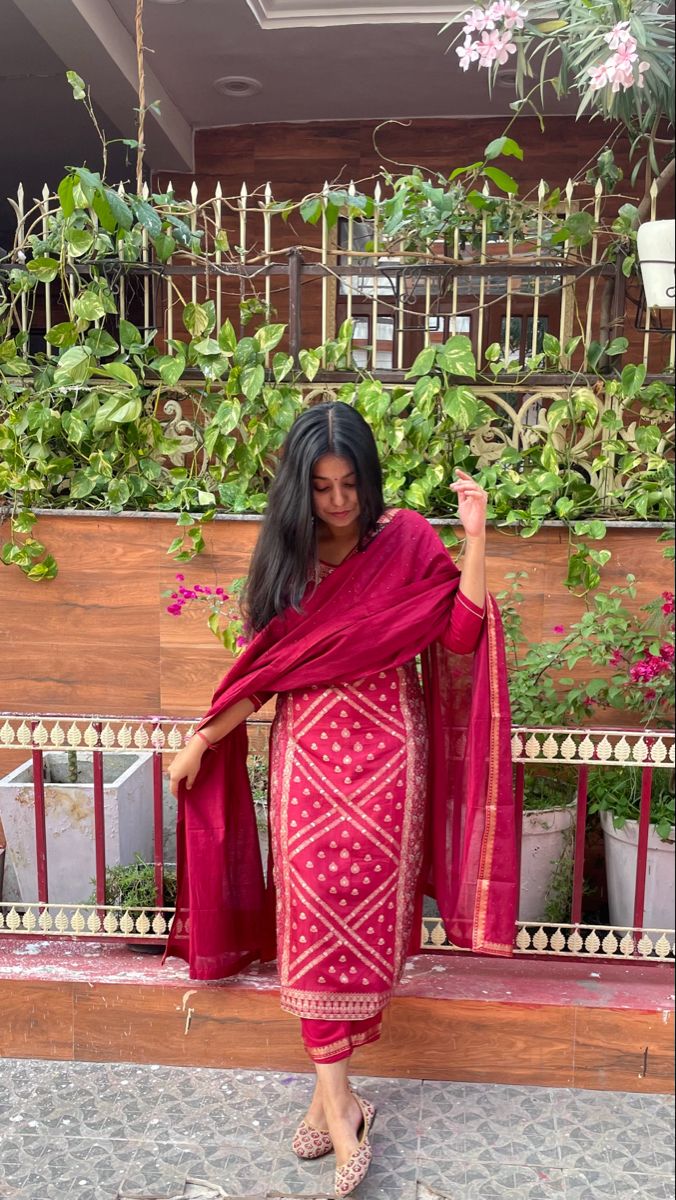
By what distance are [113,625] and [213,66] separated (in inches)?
77.6

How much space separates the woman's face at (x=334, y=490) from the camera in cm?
168

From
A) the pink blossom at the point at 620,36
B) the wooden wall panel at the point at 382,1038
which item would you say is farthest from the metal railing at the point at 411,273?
the wooden wall panel at the point at 382,1038

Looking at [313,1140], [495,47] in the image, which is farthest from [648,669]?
[495,47]

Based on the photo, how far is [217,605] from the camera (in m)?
2.90

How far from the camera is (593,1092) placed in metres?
2.06

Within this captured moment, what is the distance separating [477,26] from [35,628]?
2018mm

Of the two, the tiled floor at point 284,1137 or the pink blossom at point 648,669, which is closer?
the tiled floor at point 284,1137

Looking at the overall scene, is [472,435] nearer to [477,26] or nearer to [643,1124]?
[477,26]

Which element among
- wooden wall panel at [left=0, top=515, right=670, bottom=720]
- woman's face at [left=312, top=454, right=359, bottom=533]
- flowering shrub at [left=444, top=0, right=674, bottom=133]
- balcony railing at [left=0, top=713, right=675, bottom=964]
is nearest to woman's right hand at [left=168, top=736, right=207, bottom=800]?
balcony railing at [left=0, top=713, right=675, bottom=964]

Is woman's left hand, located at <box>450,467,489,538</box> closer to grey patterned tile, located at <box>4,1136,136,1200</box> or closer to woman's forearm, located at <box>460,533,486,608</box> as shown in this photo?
woman's forearm, located at <box>460,533,486,608</box>

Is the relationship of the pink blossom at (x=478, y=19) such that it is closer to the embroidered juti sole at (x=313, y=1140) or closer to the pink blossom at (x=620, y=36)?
the pink blossom at (x=620, y=36)

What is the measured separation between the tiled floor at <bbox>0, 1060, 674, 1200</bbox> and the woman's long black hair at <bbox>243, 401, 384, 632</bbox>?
1.04 m

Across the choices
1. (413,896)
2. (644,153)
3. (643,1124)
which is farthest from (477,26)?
(643,1124)

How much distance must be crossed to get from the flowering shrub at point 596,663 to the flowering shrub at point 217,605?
761 millimetres
